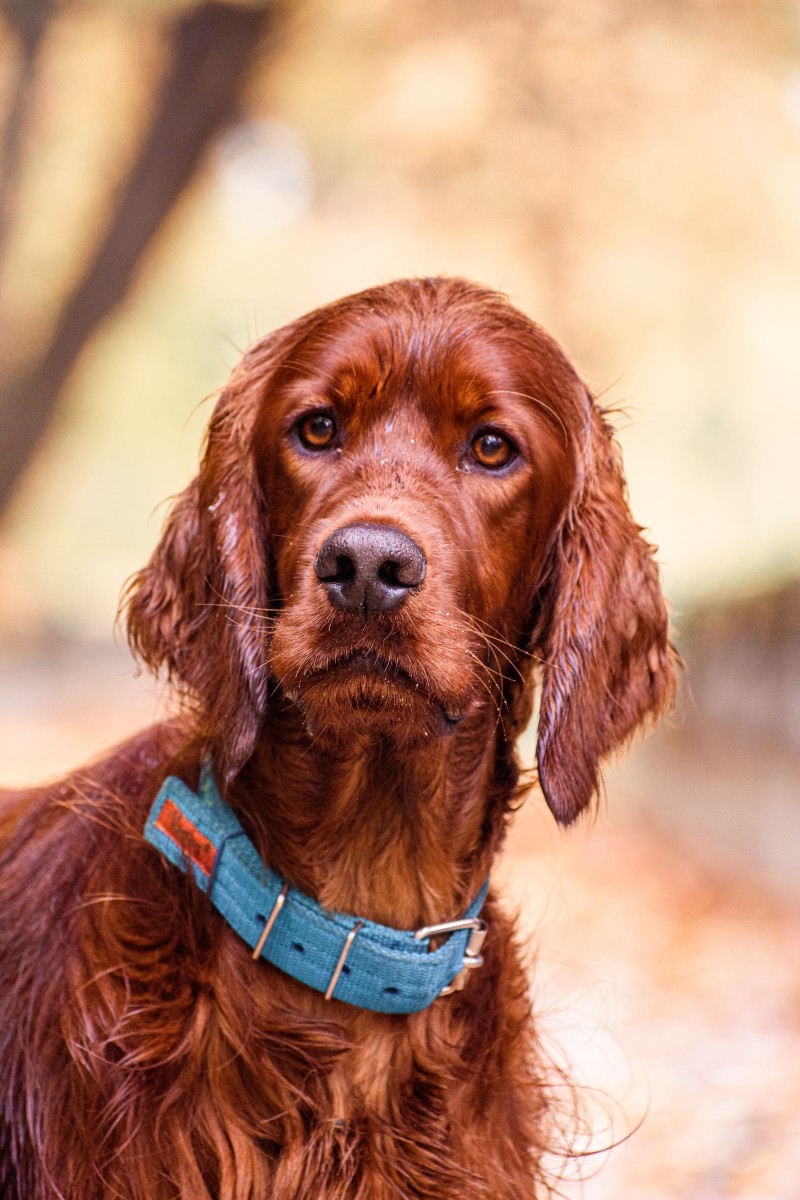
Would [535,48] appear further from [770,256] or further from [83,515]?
[83,515]

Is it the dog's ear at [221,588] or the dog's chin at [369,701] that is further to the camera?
the dog's ear at [221,588]

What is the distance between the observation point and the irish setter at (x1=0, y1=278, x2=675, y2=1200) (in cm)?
212

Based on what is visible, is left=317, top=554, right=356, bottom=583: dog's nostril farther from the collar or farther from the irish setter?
the collar

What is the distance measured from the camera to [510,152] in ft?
32.6

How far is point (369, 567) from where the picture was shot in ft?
6.50

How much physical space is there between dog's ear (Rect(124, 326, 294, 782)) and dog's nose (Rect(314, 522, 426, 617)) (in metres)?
0.28

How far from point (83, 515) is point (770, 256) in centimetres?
786

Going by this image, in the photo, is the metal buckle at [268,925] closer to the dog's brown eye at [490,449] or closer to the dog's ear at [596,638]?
the dog's ear at [596,638]

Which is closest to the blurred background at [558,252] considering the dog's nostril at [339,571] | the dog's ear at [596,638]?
the dog's ear at [596,638]

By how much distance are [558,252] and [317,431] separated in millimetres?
8073

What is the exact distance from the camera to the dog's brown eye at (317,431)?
235cm

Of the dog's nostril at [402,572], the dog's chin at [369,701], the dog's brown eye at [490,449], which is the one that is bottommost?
the dog's chin at [369,701]

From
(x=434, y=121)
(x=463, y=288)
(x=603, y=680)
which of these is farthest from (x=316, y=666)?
(x=434, y=121)

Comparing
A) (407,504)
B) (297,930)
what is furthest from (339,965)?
(407,504)
